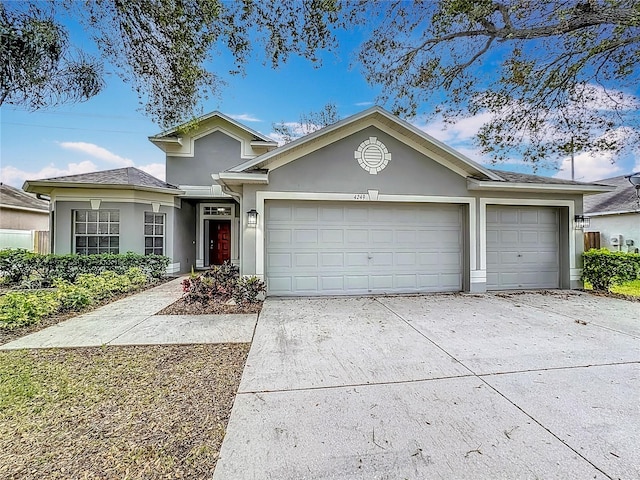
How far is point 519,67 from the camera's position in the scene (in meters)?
7.25

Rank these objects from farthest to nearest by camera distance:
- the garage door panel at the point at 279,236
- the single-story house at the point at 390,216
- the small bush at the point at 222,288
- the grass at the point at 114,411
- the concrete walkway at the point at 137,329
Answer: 1. the garage door panel at the point at 279,236
2. the single-story house at the point at 390,216
3. the small bush at the point at 222,288
4. the concrete walkway at the point at 137,329
5. the grass at the point at 114,411

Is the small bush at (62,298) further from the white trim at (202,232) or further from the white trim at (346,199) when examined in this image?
the white trim at (202,232)

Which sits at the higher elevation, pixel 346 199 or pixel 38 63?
pixel 38 63

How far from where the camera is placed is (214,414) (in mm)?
2680

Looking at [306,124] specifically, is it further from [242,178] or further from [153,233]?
[242,178]

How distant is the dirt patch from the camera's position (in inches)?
239

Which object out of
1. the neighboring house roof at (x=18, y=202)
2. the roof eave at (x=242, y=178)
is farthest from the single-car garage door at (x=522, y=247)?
the neighboring house roof at (x=18, y=202)

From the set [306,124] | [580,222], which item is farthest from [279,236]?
[306,124]

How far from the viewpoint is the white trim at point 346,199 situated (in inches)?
276

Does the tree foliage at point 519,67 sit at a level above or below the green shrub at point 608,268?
above

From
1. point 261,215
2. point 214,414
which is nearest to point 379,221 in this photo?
point 261,215

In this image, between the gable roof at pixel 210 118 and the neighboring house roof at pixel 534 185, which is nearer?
the neighboring house roof at pixel 534 185

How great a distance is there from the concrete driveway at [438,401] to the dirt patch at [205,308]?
1.19m

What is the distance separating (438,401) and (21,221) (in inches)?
787
